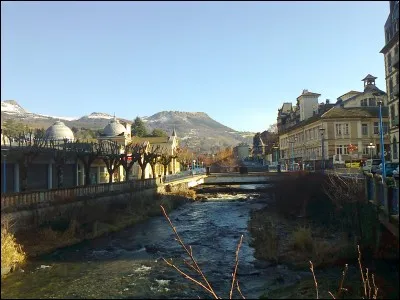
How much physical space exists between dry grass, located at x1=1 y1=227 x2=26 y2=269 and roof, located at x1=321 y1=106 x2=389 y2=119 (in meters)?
49.8

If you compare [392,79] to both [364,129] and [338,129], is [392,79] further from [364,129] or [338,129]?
[338,129]

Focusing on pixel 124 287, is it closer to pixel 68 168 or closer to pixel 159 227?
pixel 159 227

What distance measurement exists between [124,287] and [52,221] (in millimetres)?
12209

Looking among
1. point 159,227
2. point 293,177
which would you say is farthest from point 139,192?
point 293,177

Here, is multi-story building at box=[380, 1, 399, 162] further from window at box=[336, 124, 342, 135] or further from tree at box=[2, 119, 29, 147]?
tree at box=[2, 119, 29, 147]

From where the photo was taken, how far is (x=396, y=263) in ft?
56.6

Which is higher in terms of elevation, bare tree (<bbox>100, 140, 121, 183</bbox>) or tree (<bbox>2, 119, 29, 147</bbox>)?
tree (<bbox>2, 119, 29, 147</bbox>)

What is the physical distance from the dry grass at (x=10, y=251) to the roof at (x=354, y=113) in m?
49.8

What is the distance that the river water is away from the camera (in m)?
15.3

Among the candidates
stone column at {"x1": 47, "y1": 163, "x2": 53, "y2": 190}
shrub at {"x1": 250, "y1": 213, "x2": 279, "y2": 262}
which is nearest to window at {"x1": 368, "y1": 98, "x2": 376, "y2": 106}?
shrub at {"x1": 250, "y1": 213, "x2": 279, "y2": 262}

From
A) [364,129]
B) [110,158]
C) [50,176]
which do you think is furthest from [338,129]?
[50,176]

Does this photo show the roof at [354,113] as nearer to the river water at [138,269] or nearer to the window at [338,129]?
the window at [338,129]

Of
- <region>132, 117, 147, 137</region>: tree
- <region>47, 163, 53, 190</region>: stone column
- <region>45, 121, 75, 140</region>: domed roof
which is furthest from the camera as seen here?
<region>132, 117, 147, 137</region>: tree

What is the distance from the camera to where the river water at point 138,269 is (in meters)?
15.3
